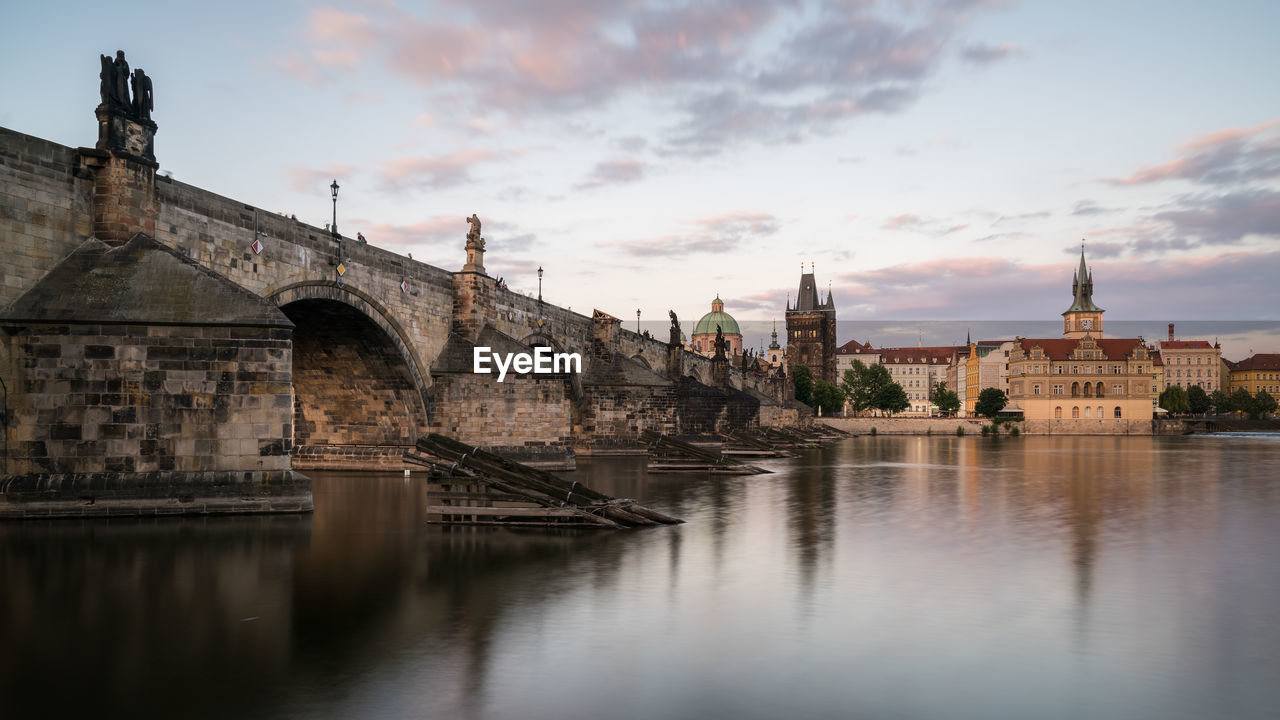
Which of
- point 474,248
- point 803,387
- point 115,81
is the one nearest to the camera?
point 115,81

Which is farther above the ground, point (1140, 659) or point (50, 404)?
point (50, 404)

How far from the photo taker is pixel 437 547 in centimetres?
1309

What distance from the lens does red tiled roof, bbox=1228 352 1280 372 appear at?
495 feet

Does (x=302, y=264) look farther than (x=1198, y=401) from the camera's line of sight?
No

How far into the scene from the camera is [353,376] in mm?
28875

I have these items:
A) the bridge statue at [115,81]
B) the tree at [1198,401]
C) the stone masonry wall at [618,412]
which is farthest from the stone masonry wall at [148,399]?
the tree at [1198,401]

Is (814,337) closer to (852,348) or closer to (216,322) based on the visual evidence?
(852,348)

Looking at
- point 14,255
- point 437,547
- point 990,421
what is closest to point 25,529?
point 14,255

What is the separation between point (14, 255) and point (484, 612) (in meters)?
11.1

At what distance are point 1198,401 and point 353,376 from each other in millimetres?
134719

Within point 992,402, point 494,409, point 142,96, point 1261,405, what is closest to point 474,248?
point 494,409

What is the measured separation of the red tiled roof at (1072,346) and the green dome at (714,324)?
61713mm

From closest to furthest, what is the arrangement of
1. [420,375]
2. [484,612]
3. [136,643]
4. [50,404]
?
[136,643] < [484,612] < [50,404] < [420,375]

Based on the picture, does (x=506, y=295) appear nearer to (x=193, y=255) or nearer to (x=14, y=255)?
(x=193, y=255)
